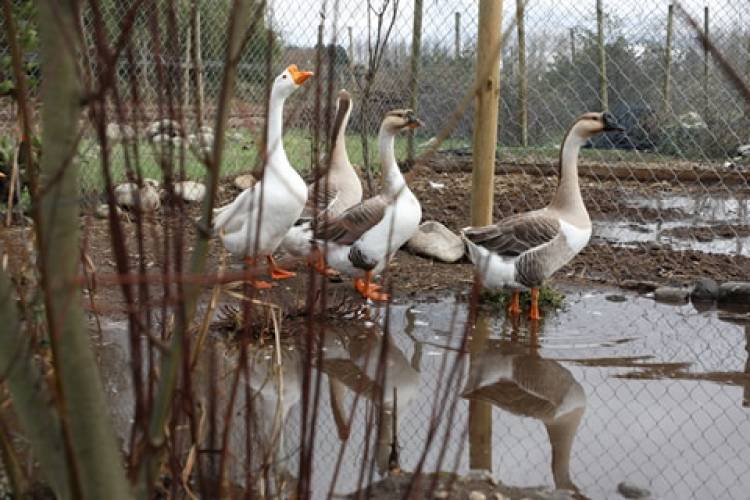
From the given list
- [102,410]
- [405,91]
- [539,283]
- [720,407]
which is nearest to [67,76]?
[102,410]

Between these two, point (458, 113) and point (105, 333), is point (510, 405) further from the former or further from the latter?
point (458, 113)

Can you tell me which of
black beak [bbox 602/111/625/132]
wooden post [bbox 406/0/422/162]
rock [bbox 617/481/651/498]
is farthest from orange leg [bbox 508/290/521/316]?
wooden post [bbox 406/0/422/162]

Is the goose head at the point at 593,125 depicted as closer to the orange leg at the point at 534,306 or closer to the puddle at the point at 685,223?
the orange leg at the point at 534,306

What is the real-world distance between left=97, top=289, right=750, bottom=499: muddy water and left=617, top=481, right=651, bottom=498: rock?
0.17 feet

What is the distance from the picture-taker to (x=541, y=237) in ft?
18.9

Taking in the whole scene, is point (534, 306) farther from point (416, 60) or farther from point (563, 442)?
point (416, 60)

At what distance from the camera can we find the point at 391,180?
6.15 meters

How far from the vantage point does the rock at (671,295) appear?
6.16m

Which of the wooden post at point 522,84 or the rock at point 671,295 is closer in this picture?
the rock at point 671,295

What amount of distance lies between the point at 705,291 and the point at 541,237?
1230mm

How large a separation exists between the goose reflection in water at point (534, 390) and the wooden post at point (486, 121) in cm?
128

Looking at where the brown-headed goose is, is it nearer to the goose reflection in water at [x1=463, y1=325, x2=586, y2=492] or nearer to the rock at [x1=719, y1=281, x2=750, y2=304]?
the goose reflection in water at [x1=463, y1=325, x2=586, y2=492]

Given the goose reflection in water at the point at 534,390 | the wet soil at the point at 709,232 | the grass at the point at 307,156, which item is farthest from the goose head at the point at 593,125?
the grass at the point at 307,156

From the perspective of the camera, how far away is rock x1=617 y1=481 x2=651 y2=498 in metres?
3.29
